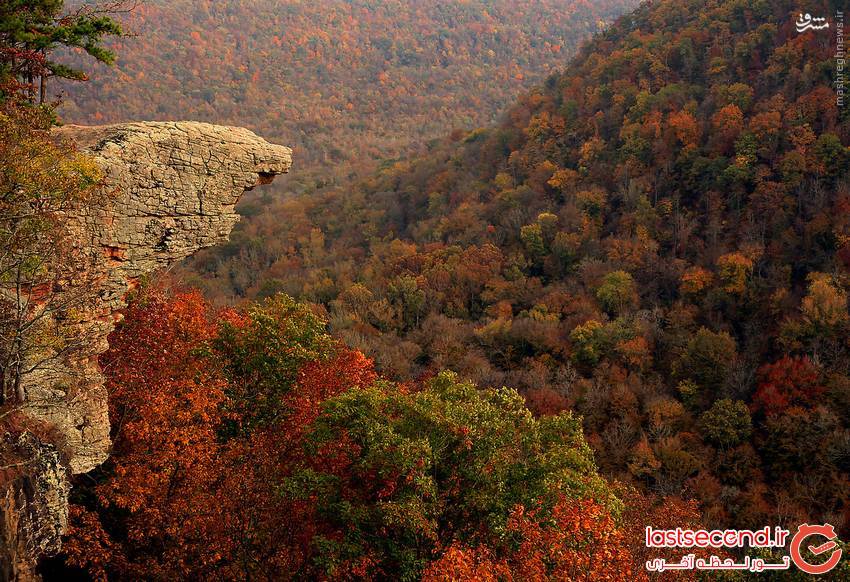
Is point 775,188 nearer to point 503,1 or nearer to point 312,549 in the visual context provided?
point 312,549

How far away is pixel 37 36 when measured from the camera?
14.2 m

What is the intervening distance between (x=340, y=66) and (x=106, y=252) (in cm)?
13352

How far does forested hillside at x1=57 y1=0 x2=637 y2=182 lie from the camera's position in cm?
11144

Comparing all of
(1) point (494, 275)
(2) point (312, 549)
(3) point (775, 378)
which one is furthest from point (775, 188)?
(2) point (312, 549)

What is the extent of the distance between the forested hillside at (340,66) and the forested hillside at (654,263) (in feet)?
135

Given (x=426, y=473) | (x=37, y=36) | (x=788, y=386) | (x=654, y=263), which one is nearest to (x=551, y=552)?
(x=426, y=473)

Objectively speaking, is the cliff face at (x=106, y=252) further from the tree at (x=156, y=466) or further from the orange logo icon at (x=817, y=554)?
the orange logo icon at (x=817, y=554)

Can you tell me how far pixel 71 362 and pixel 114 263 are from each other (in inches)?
77.6

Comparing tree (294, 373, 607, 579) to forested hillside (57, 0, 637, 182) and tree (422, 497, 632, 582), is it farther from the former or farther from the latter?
forested hillside (57, 0, 637, 182)

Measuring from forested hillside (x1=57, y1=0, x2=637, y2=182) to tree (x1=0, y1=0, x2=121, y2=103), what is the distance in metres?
85.6

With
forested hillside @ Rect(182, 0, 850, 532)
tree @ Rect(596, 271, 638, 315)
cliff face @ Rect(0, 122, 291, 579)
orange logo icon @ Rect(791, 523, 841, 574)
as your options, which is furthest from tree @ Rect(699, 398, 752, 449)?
cliff face @ Rect(0, 122, 291, 579)

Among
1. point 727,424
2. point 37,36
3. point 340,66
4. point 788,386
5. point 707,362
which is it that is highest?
point 340,66

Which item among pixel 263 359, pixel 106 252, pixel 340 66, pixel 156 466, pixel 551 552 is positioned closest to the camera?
pixel 551 552

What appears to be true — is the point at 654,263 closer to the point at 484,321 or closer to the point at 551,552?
the point at 484,321
